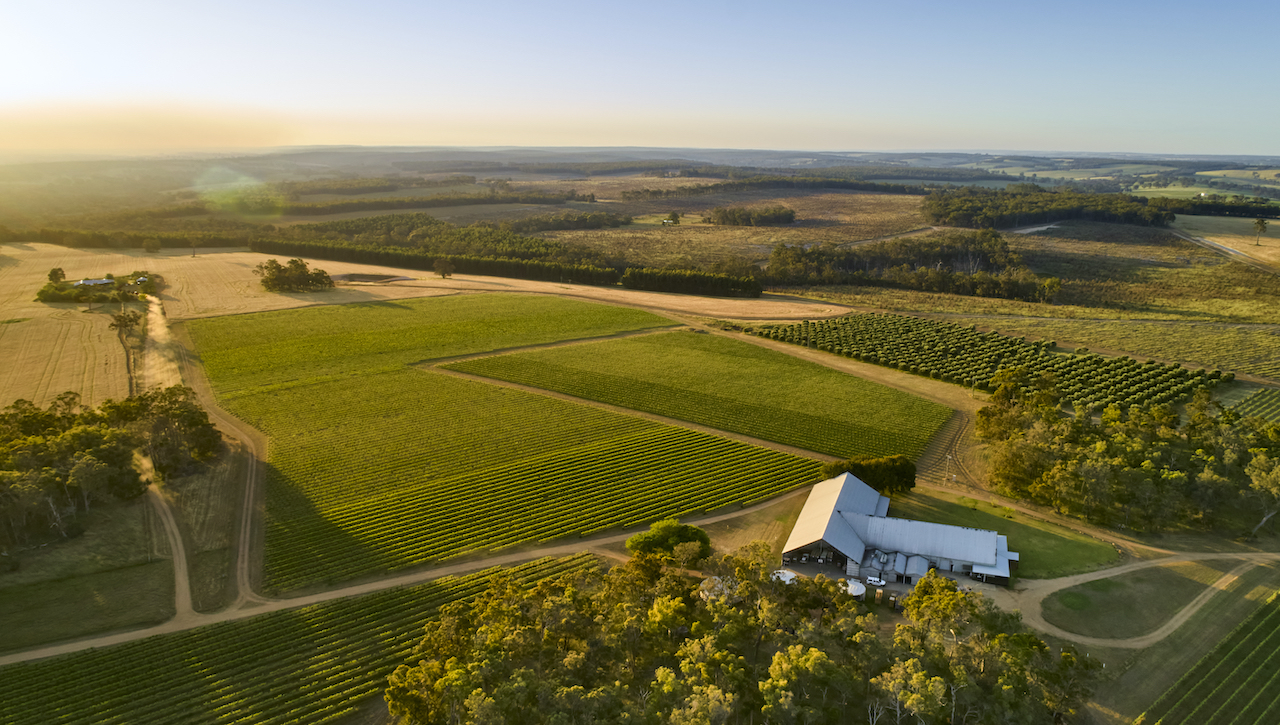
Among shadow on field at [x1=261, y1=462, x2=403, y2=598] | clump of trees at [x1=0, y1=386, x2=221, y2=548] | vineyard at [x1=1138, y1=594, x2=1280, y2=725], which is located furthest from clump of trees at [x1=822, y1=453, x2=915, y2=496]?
clump of trees at [x1=0, y1=386, x2=221, y2=548]

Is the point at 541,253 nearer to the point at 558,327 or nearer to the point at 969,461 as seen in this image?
the point at 558,327

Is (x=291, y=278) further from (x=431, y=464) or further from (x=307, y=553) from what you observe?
(x=307, y=553)

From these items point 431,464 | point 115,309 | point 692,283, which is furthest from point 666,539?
point 115,309

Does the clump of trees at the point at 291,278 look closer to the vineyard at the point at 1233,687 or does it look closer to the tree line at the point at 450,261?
the tree line at the point at 450,261

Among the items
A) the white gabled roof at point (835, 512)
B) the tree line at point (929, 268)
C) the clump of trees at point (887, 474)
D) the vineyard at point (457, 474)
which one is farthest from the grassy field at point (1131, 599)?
the tree line at point (929, 268)

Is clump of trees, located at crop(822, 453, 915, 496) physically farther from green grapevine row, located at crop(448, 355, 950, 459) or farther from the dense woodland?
the dense woodland
